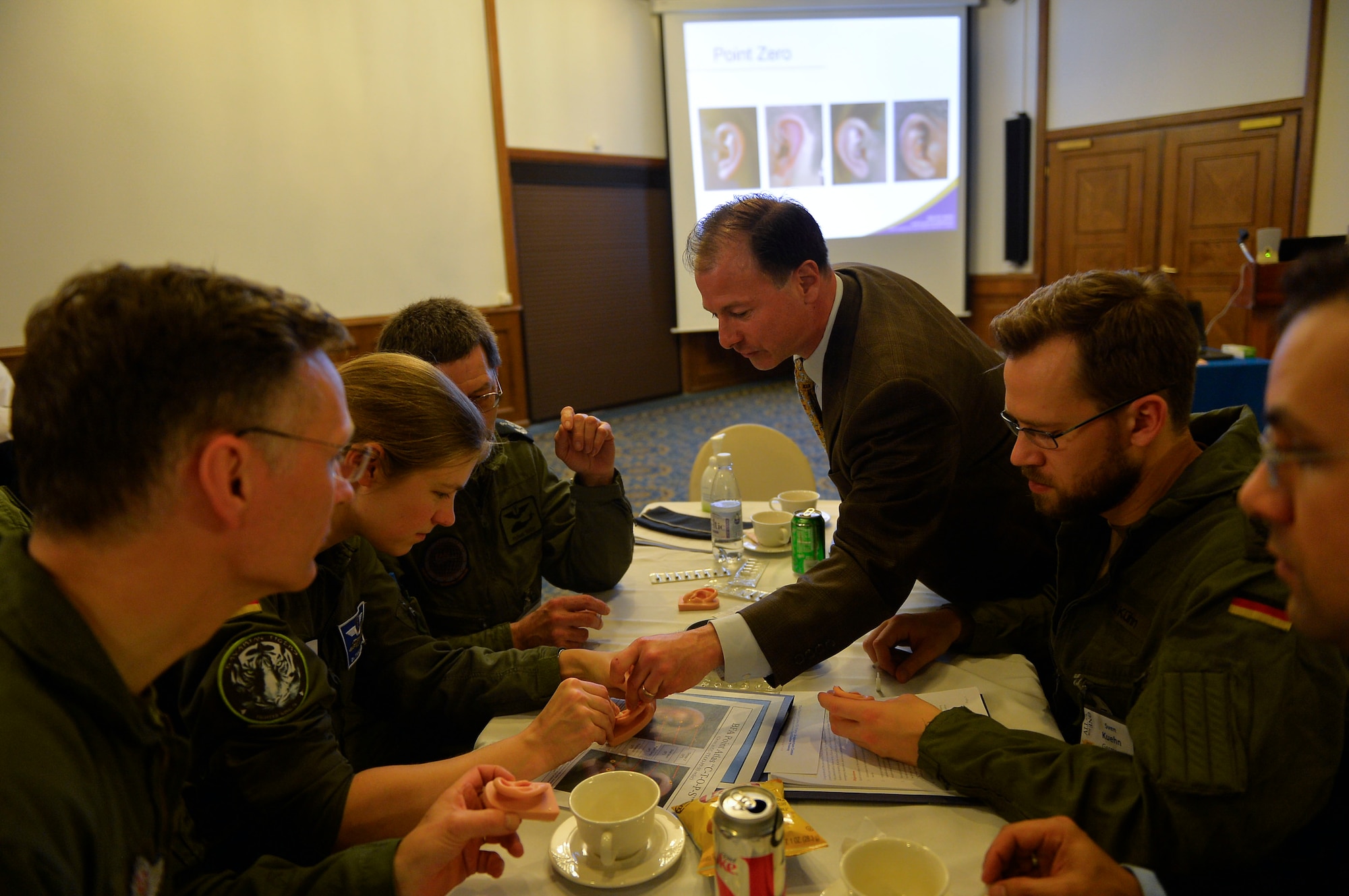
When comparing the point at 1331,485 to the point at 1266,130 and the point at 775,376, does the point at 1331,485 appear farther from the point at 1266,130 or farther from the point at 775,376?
the point at 775,376

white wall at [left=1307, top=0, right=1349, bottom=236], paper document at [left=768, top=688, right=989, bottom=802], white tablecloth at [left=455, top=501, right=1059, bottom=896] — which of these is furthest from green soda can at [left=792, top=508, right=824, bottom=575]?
white wall at [left=1307, top=0, right=1349, bottom=236]

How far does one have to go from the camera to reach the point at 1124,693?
4.15 ft

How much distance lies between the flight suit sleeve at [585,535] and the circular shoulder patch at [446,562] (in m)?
0.25

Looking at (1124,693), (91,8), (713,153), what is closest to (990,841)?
(1124,693)

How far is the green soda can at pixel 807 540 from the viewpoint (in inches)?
78.7

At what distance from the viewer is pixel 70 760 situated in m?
0.76

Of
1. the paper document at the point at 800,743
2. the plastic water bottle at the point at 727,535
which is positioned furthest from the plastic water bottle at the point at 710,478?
the paper document at the point at 800,743

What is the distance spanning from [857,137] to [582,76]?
254 cm

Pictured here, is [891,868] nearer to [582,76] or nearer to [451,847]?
[451,847]

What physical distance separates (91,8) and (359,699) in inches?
202

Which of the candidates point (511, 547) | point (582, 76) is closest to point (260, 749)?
point (511, 547)

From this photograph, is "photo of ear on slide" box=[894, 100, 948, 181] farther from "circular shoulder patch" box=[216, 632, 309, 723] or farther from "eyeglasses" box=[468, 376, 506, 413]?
"circular shoulder patch" box=[216, 632, 309, 723]

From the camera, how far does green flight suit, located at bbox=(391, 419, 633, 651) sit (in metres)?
1.98

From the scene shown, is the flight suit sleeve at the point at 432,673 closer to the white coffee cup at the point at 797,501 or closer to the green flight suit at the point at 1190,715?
the green flight suit at the point at 1190,715
